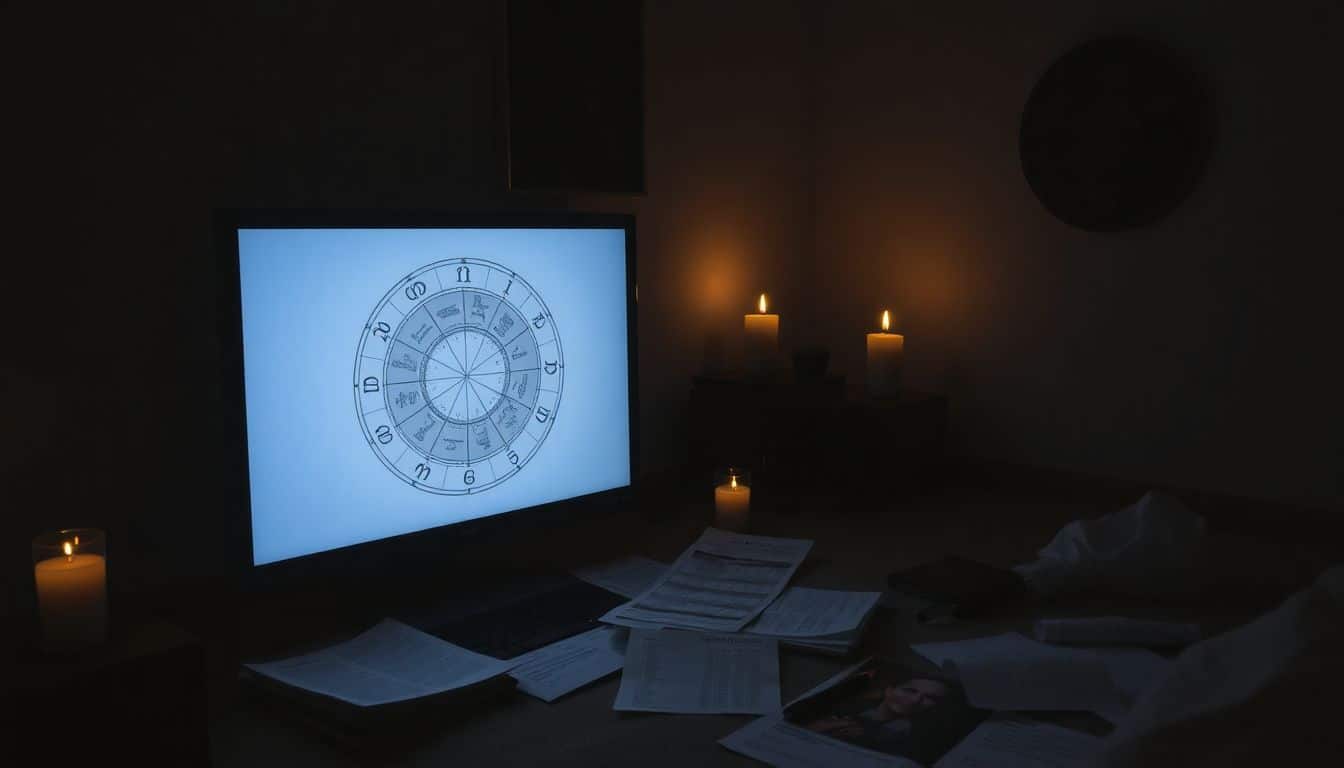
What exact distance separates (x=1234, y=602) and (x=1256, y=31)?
0.81 metres

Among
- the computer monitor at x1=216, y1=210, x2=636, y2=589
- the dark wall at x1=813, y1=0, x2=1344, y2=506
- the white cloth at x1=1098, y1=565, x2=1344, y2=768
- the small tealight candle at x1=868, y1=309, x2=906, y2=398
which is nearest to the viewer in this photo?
the white cloth at x1=1098, y1=565, x2=1344, y2=768

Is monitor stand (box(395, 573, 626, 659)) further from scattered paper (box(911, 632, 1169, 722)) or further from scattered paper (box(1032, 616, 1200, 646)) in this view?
scattered paper (box(1032, 616, 1200, 646))

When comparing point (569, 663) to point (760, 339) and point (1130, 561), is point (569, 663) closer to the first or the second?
point (1130, 561)

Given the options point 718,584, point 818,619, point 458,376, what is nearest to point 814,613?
point 818,619

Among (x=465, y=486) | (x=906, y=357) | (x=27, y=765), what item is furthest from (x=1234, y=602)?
(x=27, y=765)

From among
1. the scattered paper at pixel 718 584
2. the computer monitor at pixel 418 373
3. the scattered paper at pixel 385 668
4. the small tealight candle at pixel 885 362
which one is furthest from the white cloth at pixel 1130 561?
the scattered paper at pixel 385 668

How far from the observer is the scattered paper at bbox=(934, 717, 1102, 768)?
0.80m

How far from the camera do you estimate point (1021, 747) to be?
0.83 m

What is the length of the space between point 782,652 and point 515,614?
307 mm

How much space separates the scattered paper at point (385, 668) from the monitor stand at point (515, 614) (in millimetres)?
39

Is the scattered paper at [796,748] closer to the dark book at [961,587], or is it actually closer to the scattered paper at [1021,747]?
the scattered paper at [1021,747]

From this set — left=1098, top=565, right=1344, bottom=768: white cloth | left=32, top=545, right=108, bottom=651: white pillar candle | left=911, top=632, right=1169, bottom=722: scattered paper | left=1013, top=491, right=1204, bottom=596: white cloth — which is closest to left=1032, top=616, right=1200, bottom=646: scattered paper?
left=911, top=632, right=1169, bottom=722: scattered paper

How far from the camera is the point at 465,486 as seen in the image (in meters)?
1.21

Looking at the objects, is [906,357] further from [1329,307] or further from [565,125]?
[565,125]
